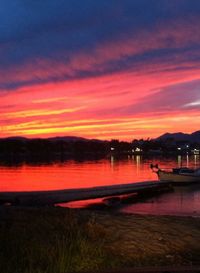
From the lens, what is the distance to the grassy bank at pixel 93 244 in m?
8.16

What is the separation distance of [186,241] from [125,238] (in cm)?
125

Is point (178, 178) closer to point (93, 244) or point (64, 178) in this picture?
point (64, 178)

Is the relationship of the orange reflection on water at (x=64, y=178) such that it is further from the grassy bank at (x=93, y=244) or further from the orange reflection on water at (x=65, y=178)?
the grassy bank at (x=93, y=244)

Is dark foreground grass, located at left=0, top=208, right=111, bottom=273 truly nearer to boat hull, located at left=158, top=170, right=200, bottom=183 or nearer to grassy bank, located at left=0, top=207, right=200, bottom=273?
grassy bank, located at left=0, top=207, right=200, bottom=273

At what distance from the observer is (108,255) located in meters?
8.98

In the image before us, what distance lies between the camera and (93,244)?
30.8ft

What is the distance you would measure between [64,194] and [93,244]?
26.4 metres

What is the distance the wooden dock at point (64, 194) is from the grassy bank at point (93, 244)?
62.6 ft

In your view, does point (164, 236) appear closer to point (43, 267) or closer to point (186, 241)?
point (186, 241)

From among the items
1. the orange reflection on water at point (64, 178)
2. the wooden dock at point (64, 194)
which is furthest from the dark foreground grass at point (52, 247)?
the orange reflection on water at point (64, 178)

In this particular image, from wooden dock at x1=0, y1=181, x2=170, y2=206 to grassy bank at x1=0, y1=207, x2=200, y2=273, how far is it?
62.6ft

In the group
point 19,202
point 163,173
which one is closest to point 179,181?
point 163,173

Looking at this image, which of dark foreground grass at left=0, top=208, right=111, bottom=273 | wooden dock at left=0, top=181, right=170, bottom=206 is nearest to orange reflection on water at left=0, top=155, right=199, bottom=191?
wooden dock at left=0, top=181, right=170, bottom=206

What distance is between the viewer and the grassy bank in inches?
321
